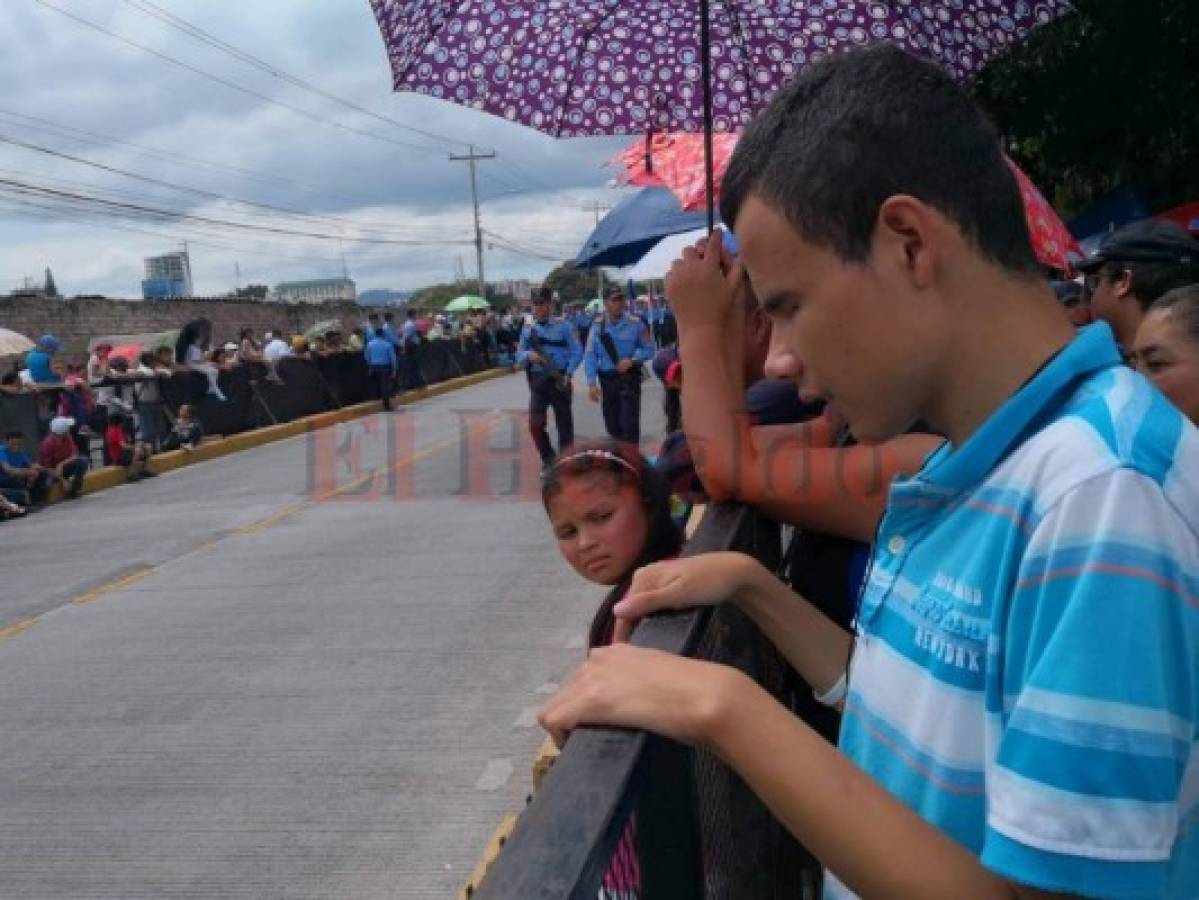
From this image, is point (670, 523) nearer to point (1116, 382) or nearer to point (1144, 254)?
point (1116, 382)

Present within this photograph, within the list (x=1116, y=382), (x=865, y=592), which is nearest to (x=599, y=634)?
(x=865, y=592)

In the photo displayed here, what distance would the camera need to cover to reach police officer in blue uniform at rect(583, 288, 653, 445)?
12.9 meters

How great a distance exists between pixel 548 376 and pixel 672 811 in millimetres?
11880

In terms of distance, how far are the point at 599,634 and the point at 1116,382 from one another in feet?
4.89

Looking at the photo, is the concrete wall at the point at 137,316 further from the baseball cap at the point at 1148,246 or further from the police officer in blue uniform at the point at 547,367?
the baseball cap at the point at 1148,246

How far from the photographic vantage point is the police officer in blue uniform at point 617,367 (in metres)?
12.9

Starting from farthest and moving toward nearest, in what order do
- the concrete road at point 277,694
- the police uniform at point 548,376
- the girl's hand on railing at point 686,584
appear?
1. the police uniform at point 548,376
2. the concrete road at point 277,694
3. the girl's hand on railing at point 686,584

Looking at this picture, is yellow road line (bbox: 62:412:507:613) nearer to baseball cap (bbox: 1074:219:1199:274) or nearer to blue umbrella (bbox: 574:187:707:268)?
blue umbrella (bbox: 574:187:707:268)

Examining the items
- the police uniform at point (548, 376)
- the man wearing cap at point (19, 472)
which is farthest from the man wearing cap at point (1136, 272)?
the man wearing cap at point (19, 472)

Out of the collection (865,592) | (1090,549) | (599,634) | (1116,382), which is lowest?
(599,634)

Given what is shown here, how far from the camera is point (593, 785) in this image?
1.09 m

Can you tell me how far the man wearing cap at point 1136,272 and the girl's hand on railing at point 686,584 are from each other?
2.62 m

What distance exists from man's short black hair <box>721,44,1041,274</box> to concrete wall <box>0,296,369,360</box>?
3078 centimetres

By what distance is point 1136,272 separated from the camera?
3.96 meters
